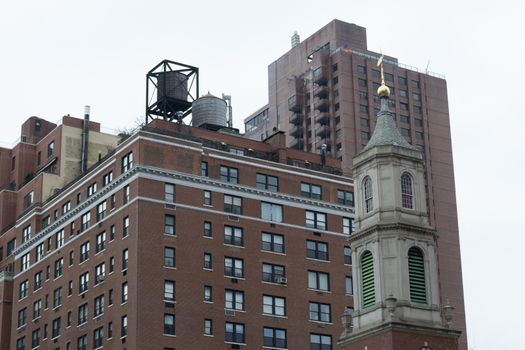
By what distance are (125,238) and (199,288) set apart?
843 centimetres

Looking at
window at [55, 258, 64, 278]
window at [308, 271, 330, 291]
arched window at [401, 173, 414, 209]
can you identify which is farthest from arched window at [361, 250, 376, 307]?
window at [55, 258, 64, 278]

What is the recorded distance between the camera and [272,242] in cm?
12875

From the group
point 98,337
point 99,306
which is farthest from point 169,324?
point 99,306

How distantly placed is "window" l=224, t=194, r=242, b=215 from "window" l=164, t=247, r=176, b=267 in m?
8.24

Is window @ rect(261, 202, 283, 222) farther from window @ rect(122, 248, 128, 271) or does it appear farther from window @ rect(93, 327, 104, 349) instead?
window @ rect(93, 327, 104, 349)

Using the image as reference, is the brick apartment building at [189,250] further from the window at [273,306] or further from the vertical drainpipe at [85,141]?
the vertical drainpipe at [85,141]

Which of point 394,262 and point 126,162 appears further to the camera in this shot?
point 126,162

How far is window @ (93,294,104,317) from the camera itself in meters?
124

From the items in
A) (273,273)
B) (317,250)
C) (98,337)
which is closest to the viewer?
(98,337)

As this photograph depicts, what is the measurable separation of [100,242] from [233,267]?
13460mm

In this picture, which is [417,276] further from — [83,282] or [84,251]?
[84,251]

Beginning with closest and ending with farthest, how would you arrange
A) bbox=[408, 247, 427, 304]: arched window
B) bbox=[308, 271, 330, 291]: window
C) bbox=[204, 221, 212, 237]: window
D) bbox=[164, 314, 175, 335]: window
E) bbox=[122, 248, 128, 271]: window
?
1. bbox=[408, 247, 427, 304]: arched window
2. bbox=[164, 314, 175, 335]: window
3. bbox=[122, 248, 128, 271]: window
4. bbox=[204, 221, 212, 237]: window
5. bbox=[308, 271, 330, 291]: window

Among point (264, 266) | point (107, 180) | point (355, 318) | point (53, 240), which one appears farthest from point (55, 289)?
point (355, 318)

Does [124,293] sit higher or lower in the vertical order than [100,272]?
lower
